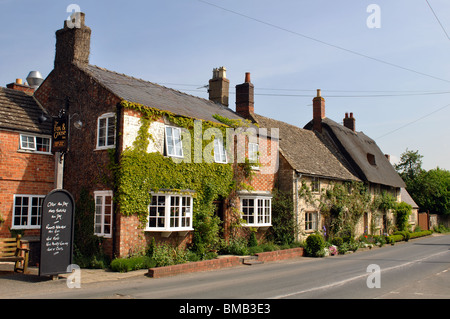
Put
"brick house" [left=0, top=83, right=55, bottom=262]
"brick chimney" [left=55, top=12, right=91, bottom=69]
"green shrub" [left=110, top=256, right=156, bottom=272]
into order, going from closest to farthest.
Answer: "green shrub" [left=110, top=256, right=156, bottom=272] < "brick house" [left=0, top=83, right=55, bottom=262] < "brick chimney" [left=55, top=12, right=91, bottom=69]

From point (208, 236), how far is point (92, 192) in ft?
17.0

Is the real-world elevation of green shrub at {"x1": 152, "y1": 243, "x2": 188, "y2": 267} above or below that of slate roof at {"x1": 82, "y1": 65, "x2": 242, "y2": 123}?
below

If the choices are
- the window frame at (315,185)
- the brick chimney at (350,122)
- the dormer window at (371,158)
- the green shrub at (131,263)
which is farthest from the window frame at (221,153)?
the brick chimney at (350,122)

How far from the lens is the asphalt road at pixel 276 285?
1016 centimetres

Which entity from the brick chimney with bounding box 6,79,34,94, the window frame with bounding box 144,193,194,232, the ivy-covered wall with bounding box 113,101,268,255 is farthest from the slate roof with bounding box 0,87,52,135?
the window frame with bounding box 144,193,194,232

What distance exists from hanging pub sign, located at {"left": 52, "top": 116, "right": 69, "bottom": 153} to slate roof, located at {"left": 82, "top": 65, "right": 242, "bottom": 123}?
257 centimetres

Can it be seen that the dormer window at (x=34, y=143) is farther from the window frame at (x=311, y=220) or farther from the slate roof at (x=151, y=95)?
the window frame at (x=311, y=220)

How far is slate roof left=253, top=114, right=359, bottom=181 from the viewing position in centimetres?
2453

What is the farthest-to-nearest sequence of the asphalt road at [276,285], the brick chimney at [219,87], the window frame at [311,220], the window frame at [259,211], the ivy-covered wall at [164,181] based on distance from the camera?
the brick chimney at [219,87] → the window frame at [311,220] → the window frame at [259,211] → the ivy-covered wall at [164,181] → the asphalt road at [276,285]

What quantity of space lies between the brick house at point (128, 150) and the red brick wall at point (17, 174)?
2.82 ft

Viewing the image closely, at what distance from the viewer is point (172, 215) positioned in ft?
55.5

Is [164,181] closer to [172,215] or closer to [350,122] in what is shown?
[172,215]

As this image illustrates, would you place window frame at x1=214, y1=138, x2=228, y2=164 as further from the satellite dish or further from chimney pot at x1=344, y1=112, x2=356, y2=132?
chimney pot at x1=344, y1=112, x2=356, y2=132
